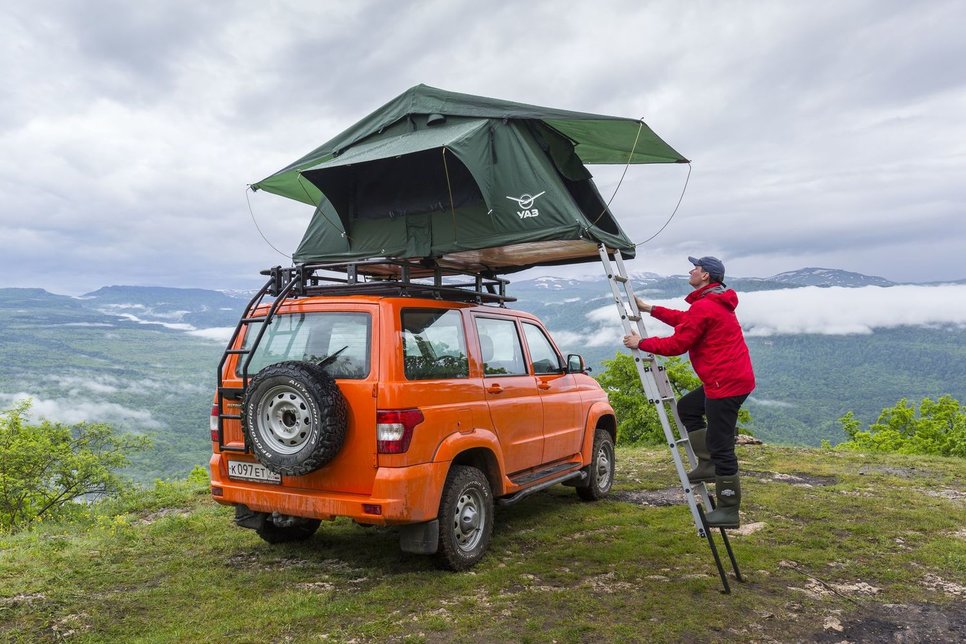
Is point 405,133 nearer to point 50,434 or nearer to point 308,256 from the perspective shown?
point 308,256

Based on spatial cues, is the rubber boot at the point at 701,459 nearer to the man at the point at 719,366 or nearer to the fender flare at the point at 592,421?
the man at the point at 719,366

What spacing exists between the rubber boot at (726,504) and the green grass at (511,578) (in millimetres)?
436

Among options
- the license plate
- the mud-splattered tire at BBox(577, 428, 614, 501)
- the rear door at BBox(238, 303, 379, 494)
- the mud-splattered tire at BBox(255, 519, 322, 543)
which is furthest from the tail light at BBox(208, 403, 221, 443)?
the mud-splattered tire at BBox(577, 428, 614, 501)

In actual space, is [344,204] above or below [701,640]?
above

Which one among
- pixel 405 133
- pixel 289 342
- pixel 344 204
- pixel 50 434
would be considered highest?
pixel 405 133

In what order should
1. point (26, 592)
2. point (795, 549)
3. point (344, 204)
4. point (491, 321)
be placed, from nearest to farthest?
point (26, 592) < point (795, 549) < point (491, 321) < point (344, 204)

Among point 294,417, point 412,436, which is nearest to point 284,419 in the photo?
point 294,417

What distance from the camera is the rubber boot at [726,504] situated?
4.50 meters

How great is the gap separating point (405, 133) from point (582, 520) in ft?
13.2

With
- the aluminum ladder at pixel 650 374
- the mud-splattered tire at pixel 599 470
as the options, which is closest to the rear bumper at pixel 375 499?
the aluminum ladder at pixel 650 374

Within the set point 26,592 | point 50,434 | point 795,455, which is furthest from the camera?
point 50,434

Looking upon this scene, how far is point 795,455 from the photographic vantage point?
1024 cm

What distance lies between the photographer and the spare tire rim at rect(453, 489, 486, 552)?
4836 millimetres

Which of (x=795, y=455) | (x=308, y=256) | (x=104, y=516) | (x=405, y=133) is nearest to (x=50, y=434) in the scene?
(x=104, y=516)
